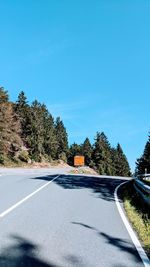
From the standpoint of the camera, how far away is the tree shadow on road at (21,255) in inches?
242

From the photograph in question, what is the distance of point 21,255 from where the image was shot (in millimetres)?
6672

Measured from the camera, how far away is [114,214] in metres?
12.1

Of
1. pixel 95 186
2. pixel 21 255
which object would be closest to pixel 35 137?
pixel 95 186

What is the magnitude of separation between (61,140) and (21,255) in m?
129

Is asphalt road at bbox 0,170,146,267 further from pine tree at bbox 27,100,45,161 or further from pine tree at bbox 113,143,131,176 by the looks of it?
pine tree at bbox 113,143,131,176

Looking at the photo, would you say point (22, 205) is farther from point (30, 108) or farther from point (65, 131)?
point (65, 131)

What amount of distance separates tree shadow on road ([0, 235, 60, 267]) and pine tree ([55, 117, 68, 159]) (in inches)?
4649

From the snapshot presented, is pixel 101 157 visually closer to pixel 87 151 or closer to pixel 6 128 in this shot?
pixel 87 151

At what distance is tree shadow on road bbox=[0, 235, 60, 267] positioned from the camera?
6.15m

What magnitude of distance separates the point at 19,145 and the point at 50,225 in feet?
236

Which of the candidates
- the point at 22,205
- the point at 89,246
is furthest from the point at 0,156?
the point at 89,246

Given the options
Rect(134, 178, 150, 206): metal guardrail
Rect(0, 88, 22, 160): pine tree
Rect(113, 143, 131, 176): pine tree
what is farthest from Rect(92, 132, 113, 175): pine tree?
Rect(134, 178, 150, 206): metal guardrail

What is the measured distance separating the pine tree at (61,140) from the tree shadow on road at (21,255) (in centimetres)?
11809

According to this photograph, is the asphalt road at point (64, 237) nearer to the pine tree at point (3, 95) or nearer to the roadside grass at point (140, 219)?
the roadside grass at point (140, 219)
